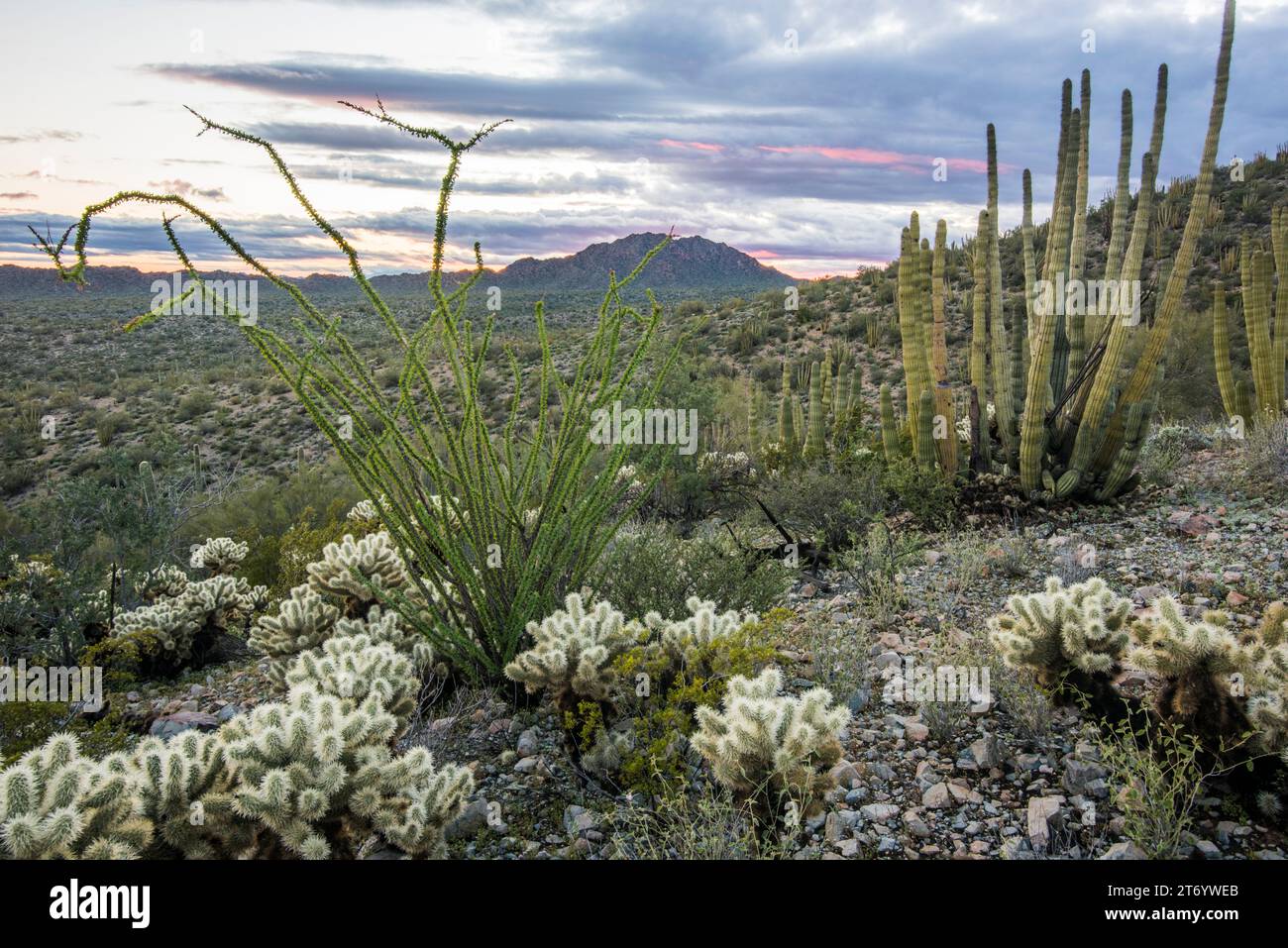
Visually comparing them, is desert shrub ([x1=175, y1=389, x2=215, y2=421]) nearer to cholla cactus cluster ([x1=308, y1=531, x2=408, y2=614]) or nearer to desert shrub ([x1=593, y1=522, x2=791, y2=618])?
cholla cactus cluster ([x1=308, y1=531, x2=408, y2=614])

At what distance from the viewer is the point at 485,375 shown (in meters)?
25.4

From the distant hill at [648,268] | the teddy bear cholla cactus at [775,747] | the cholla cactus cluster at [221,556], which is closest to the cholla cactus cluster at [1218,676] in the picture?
the teddy bear cholla cactus at [775,747]

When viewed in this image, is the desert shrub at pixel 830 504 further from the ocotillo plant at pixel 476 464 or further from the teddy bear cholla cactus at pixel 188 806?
the teddy bear cholla cactus at pixel 188 806

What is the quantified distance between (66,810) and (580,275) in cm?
6953

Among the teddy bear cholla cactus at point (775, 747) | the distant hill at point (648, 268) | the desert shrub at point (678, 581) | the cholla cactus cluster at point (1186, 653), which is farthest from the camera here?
the distant hill at point (648, 268)

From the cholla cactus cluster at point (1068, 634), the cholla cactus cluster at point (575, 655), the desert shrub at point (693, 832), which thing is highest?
the cholla cactus cluster at point (1068, 634)

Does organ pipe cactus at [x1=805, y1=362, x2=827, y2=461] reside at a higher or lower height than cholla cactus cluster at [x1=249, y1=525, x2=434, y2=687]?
higher

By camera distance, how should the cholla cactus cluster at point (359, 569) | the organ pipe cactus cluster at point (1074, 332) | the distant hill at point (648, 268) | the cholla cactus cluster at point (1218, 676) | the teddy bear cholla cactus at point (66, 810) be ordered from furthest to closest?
the distant hill at point (648, 268), the organ pipe cactus cluster at point (1074, 332), the cholla cactus cluster at point (359, 569), the cholla cactus cluster at point (1218, 676), the teddy bear cholla cactus at point (66, 810)

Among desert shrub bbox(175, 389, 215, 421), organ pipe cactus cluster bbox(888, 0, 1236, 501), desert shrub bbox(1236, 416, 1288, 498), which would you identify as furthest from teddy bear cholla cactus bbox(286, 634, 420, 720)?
desert shrub bbox(175, 389, 215, 421)

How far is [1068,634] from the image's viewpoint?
3.37m

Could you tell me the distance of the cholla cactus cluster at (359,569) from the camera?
5039mm

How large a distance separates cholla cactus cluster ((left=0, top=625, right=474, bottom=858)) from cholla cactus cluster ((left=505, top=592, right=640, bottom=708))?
0.74m

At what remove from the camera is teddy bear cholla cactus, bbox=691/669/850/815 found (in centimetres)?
263
